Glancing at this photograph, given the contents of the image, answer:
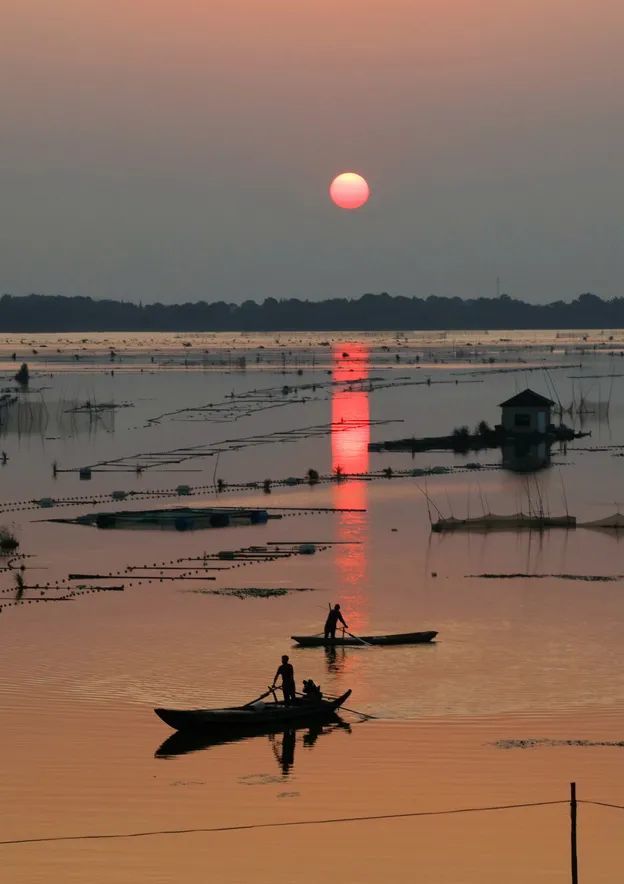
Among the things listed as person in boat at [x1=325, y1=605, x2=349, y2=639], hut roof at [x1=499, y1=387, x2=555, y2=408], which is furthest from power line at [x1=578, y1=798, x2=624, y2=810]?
hut roof at [x1=499, y1=387, x2=555, y2=408]

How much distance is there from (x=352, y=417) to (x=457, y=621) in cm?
9544

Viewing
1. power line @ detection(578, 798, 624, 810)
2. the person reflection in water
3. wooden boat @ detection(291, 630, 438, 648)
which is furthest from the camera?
wooden boat @ detection(291, 630, 438, 648)

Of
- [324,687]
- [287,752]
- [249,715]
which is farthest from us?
[324,687]

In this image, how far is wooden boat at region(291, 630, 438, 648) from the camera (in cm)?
4816

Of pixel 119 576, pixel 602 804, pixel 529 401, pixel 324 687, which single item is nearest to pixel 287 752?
pixel 324 687

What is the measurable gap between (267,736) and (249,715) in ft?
2.08

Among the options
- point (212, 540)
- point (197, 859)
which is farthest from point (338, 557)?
point (197, 859)

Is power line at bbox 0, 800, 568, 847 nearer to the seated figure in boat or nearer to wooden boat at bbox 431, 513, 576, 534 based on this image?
the seated figure in boat

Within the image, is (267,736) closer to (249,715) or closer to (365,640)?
(249,715)

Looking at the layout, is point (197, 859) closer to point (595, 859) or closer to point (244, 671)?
point (595, 859)

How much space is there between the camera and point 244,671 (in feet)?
148

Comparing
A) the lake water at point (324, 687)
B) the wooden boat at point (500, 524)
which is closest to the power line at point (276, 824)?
the lake water at point (324, 687)

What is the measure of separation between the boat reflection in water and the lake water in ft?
0.36

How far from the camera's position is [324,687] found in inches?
1700
